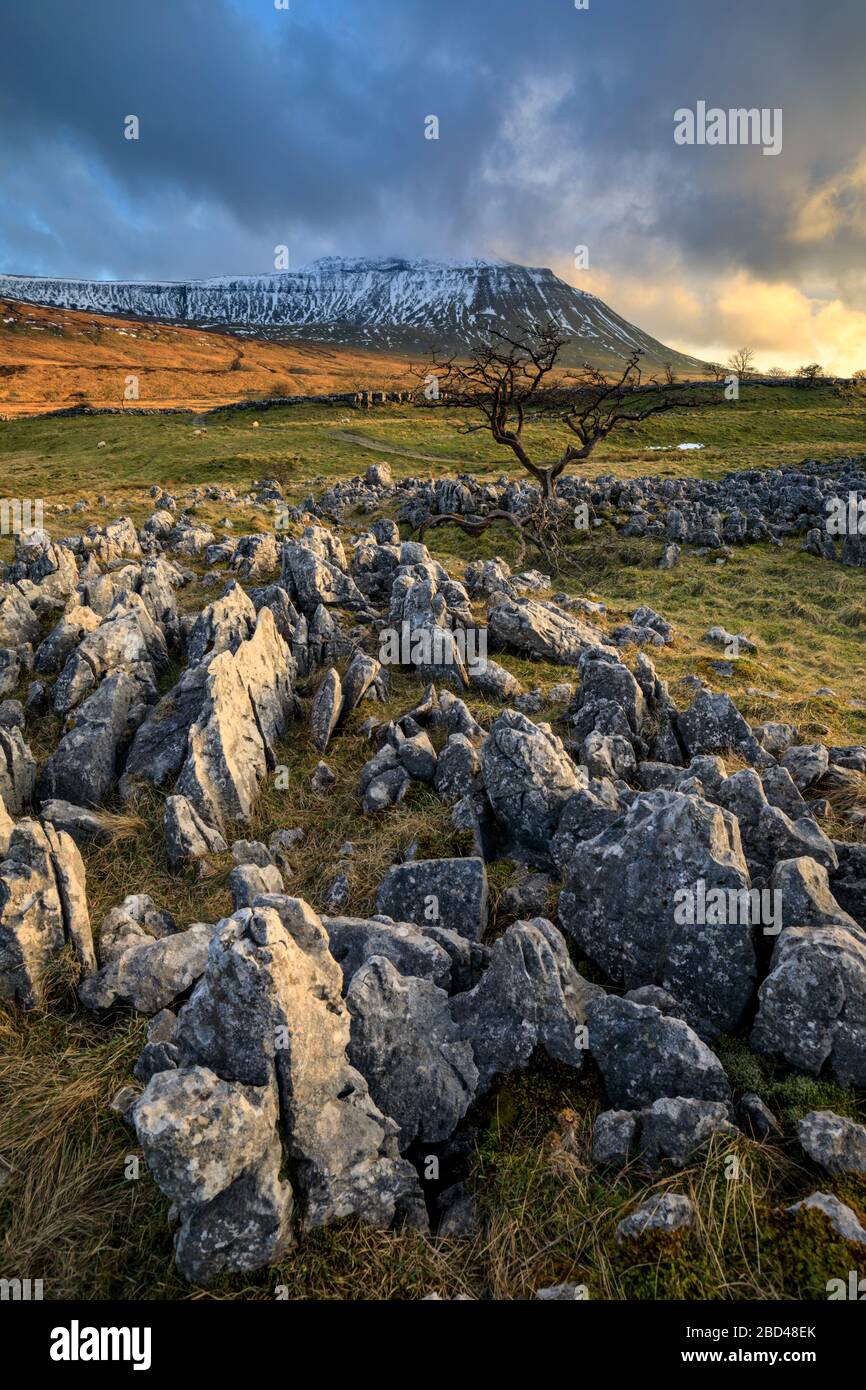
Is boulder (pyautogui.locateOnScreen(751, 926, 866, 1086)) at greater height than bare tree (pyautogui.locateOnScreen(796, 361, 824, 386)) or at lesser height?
lesser

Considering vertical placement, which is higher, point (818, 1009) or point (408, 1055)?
point (818, 1009)

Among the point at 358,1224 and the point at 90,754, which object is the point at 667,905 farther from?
the point at 90,754

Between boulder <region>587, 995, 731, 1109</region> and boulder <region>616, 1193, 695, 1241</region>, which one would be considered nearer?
boulder <region>616, 1193, 695, 1241</region>

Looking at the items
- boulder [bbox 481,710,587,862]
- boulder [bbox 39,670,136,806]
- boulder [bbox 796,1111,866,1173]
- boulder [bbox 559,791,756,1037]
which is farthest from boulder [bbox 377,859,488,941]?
boulder [bbox 39,670,136,806]

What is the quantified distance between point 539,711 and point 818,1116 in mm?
7961

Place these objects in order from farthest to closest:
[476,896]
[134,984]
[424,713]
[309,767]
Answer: [424,713]
[309,767]
[476,896]
[134,984]

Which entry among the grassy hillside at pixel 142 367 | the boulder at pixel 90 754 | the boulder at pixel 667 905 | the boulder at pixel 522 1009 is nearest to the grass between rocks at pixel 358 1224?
the boulder at pixel 522 1009

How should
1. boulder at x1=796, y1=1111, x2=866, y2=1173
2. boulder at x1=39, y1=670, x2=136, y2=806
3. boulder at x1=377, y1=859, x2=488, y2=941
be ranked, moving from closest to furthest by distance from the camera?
boulder at x1=796, y1=1111, x2=866, y2=1173
boulder at x1=377, y1=859, x2=488, y2=941
boulder at x1=39, y1=670, x2=136, y2=806

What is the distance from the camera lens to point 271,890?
296 inches

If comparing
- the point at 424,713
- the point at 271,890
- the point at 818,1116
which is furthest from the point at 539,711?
the point at 818,1116

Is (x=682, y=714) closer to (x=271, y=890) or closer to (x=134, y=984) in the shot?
(x=271, y=890)

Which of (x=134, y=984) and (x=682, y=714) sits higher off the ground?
(x=682, y=714)


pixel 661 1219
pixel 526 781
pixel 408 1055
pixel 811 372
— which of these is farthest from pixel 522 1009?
pixel 811 372

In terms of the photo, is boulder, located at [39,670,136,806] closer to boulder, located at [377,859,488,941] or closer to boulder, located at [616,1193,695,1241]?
boulder, located at [377,859,488,941]
